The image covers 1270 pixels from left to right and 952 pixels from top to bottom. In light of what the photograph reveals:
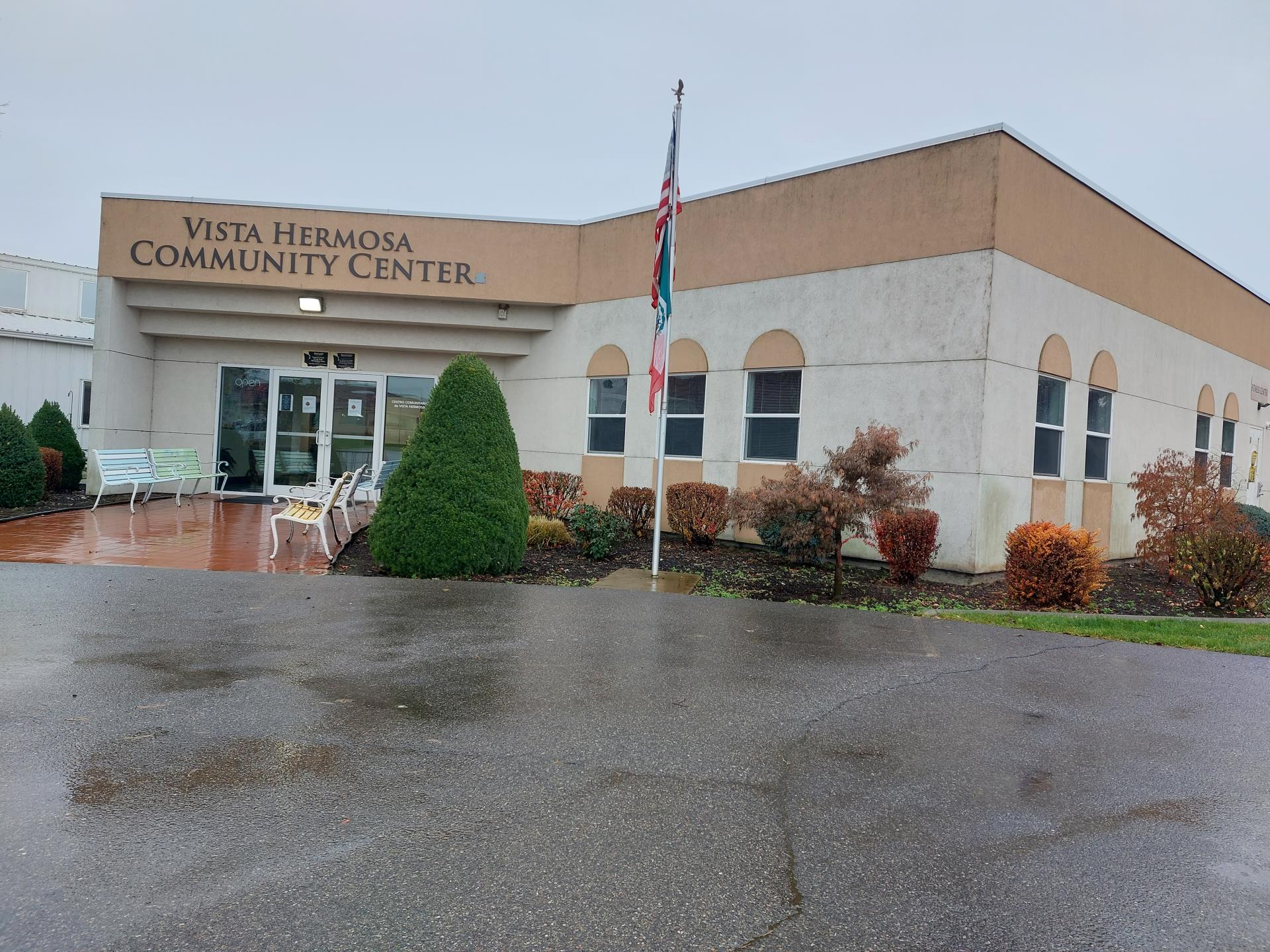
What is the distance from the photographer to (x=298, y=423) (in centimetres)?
1858

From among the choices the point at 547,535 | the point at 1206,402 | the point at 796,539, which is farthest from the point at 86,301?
the point at 1206,402

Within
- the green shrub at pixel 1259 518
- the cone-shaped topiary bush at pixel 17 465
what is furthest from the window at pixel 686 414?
the cone-shaped topiary bush at pixel 17 465

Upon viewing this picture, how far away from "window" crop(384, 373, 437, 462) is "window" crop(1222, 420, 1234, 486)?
16048 millimetres

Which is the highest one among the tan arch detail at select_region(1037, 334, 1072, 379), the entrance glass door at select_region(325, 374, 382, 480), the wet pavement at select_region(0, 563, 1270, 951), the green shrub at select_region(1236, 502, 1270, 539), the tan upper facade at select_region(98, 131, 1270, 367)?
the tan upper facade at select_region(98, 131, 1270, 367)

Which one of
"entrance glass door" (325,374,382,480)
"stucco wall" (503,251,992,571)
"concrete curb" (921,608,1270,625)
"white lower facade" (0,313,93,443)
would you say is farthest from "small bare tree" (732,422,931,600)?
"white lower facade" (0,313,93,443)

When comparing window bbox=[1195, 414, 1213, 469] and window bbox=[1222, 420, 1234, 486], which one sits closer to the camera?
window bbox=[1195, 414, 1213, 469]

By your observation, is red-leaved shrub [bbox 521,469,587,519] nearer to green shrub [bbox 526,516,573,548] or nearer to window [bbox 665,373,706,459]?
window [bbox 665,373,706,459]

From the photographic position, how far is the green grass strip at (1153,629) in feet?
26.9

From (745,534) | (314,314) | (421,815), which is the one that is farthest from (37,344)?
(421,815)

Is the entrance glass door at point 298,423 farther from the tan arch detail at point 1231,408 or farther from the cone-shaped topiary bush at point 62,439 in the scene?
the tan arch detail at point 1231,408

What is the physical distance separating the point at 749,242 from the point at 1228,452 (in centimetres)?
1185

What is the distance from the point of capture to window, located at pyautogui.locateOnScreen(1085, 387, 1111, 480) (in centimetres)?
1392

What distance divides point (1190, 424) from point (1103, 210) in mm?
5443

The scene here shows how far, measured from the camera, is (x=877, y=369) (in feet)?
41.2
